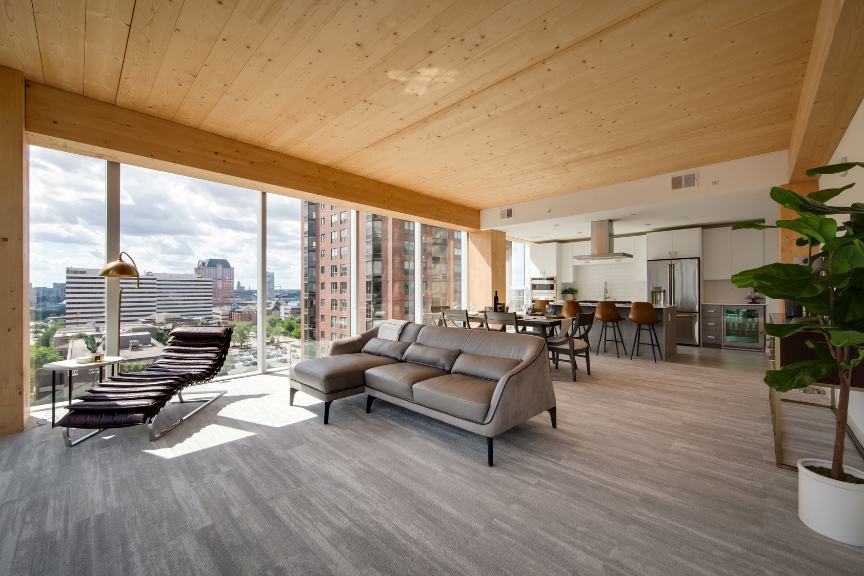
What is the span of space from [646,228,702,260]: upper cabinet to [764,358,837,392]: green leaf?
6.46 metres

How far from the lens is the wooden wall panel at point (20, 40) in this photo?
2.22m

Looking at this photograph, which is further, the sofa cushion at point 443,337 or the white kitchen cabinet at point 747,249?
the white kitchen cabinet at point 747,249

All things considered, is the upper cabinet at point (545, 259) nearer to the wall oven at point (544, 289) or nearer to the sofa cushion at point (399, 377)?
the wall oven at point (544, 289)

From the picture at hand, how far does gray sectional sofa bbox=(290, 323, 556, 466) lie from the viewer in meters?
2.57

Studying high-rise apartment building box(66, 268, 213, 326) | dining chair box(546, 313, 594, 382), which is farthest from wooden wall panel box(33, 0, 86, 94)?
dining chair box(546, 313, 594, 382)

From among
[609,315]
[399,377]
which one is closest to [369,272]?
[399,377]

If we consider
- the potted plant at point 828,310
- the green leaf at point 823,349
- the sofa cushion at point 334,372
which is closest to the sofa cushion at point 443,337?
the sofa cushion at point 334,372

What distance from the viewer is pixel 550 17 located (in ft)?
7.27

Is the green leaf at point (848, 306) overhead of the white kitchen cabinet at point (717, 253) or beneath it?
beneath

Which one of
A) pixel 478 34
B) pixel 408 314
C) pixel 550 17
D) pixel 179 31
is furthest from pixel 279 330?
pixel 550 17

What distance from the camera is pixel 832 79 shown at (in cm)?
222

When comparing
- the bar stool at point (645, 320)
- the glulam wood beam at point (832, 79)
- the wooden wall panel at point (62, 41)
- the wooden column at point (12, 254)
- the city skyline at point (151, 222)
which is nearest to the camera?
the glulam wood beam at point (832, 79)

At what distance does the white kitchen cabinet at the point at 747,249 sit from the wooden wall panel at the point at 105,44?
8.77m

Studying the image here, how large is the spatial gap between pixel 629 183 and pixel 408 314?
4159 mm
